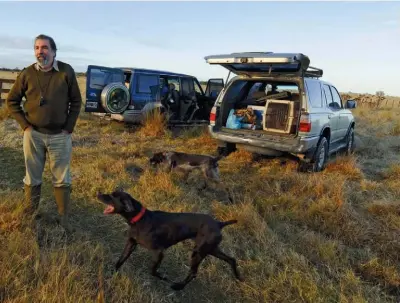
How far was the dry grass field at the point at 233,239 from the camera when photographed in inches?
109

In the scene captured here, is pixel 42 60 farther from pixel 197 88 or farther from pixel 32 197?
pixel 197 88

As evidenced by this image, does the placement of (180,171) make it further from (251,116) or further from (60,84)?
(60,84)

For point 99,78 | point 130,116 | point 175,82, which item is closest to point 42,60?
point 99,78

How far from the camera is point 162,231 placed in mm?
3100

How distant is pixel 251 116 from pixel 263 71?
97 centimetres

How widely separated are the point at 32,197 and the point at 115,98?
5.92 meters

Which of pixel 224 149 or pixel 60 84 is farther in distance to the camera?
pixel 224 149

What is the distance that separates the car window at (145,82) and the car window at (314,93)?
489cm

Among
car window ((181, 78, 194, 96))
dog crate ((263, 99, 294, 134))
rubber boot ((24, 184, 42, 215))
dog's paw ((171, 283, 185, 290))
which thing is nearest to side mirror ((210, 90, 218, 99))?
car window ((181, 78, 194, 96))

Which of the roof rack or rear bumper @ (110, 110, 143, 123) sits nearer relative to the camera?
the roof rack

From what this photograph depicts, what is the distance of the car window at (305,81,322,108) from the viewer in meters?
6.60

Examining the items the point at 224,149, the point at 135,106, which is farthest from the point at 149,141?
the point at 224,149

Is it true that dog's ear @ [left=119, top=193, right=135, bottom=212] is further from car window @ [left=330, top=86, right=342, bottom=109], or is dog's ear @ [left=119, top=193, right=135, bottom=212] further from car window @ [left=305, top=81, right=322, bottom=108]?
car window @ [left=330, top=86, right=342, bottom=109]

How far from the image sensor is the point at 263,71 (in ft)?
22.8
